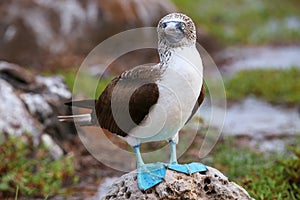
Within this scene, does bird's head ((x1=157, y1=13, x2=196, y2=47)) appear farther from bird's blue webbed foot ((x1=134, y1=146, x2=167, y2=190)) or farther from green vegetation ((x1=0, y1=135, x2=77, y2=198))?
green vegetation ((x1=0, y1=135, x2=77, y2=198))

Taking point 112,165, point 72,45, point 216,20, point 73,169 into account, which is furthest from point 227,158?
point 216,20

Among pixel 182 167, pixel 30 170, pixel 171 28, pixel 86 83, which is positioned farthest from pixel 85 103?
pixel 86 83

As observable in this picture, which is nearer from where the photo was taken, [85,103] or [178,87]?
[178,87]

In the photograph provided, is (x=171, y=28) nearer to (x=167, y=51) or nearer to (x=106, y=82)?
(x=167, y=51)

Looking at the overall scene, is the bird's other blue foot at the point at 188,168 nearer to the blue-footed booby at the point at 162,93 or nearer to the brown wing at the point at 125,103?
the blue-footed booby at the point at 162,93

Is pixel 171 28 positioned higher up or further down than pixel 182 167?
higher up

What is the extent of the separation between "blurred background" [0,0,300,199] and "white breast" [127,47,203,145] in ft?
4.56

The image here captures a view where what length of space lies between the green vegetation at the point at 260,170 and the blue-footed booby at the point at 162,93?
133cm

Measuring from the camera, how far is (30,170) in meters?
5.00

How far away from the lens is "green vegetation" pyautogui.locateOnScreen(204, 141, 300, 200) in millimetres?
4223

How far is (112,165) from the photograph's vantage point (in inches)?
218

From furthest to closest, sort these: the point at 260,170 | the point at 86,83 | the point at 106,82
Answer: the point at 106,82, the point at 86,83, the point at 260,170

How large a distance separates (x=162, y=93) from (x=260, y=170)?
2432 millimetres

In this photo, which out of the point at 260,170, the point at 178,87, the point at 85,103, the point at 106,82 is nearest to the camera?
the point at 178,87
